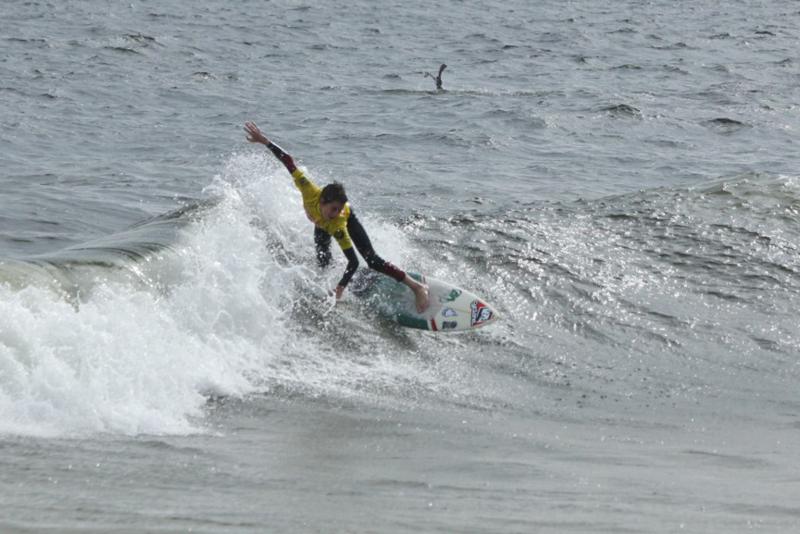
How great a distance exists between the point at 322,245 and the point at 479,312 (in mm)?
1775

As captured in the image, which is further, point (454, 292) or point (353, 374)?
point (454, 292)

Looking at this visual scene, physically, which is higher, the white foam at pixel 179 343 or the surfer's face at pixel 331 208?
the surfer's face at pixel 331 208

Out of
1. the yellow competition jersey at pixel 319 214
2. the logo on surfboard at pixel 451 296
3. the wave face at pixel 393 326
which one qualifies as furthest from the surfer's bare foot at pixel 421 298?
the yellow competition jersey at pixel 319 214

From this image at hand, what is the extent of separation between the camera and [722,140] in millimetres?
20891

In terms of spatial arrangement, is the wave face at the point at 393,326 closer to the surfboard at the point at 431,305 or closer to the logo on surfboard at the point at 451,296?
the surfboard at the point at 431,305

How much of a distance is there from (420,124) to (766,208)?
835 centimetres

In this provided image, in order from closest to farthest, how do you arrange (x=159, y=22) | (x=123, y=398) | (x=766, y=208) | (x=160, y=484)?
(x=160, y=484) → (x=123, y=398) → (x=766, y=208) → (x=159, y=22)

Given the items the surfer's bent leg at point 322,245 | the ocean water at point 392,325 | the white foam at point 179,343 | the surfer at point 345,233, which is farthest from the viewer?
the surfer's bent leg at point 322,245

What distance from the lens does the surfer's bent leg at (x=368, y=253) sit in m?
10.5

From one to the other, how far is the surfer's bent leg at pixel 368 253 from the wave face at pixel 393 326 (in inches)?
20.2

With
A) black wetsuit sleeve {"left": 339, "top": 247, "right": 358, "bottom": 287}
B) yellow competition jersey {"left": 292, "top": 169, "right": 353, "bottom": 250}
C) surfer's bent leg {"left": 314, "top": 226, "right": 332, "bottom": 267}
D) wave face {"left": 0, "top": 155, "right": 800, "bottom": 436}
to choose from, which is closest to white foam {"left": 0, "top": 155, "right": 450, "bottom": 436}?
wave face {"left": 0, "top": 155, "right": 800, "bottom": 436}

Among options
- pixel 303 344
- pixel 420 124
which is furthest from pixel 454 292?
pixel 420 124

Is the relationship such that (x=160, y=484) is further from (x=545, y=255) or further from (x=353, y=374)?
(x=545, y=255)

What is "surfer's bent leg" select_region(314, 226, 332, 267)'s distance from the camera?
11.1 meters
